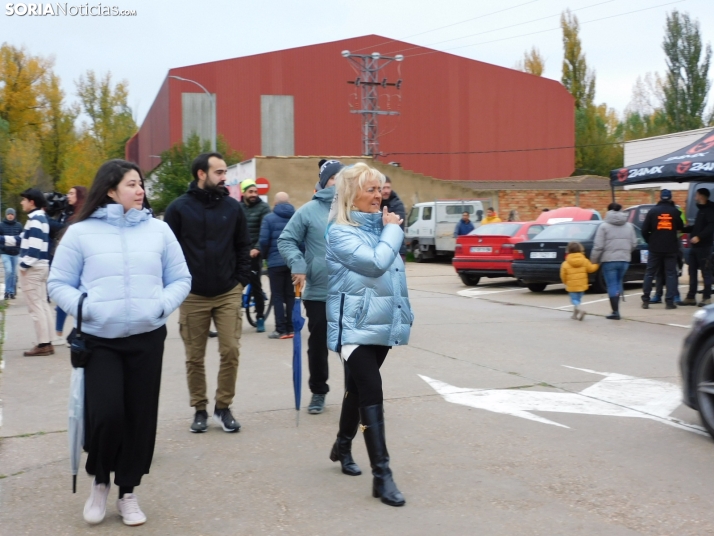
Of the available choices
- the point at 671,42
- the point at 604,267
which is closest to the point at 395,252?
the point at 604,267

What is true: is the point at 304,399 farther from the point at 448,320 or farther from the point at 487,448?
the point at 448,320

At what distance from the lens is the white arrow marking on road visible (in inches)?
264

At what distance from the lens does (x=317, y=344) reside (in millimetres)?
6742

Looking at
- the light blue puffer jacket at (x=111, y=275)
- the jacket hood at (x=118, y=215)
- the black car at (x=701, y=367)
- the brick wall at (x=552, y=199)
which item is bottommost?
the black car at (x=701, y=367)

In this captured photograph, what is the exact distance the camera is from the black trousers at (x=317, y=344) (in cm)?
667

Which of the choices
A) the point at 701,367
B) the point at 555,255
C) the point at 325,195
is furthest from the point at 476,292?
the point at 701,367

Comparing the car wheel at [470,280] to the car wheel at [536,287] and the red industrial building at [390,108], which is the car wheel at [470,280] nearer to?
the car wheel at [536,287]

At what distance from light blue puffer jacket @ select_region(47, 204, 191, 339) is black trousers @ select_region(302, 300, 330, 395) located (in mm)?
2318

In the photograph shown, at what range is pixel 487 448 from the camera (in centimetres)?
571

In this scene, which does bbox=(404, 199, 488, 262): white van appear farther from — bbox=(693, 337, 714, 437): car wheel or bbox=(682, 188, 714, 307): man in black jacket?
bbox=(693, 337, 714, 437): car wheel

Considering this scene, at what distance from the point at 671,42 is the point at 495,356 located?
49.7 meters

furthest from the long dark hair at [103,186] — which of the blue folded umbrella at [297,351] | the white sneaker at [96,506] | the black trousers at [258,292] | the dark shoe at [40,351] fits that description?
the black trousers at [258,292]

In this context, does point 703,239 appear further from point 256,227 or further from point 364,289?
point 364,289

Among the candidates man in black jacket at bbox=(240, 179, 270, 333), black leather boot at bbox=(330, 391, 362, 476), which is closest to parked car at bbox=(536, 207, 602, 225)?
man in black jacket at bbox=(240, 179, 270, 333)
